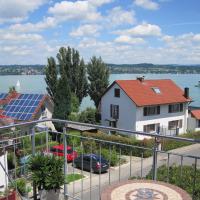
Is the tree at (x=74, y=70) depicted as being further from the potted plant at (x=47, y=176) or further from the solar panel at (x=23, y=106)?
the potted plant at (x=47, y=176)

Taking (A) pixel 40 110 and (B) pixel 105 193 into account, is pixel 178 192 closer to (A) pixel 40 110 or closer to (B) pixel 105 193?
(B) pixel 105 193

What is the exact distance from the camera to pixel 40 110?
3388cm

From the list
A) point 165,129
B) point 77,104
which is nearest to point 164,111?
point 165,129

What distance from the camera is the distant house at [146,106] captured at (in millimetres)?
33781

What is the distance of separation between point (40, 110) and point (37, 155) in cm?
2889

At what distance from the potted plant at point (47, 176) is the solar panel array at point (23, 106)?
25.9 meters

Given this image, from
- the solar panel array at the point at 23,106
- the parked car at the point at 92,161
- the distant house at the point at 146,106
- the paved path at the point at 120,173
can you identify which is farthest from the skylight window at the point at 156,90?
the parked car at the point at 92,161

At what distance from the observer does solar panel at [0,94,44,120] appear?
31344 mm

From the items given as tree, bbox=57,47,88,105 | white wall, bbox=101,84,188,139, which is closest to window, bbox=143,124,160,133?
white wall, bbox=101,84,188,139

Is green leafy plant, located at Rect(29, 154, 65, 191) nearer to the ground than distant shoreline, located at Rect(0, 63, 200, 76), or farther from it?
nearer to the ground

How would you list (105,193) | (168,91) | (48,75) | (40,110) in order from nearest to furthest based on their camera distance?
(105,193) → (40,110) → (168,91) → (48,75)

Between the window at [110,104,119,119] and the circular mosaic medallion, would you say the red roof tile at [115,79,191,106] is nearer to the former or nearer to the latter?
the window at [110,104,119,119]

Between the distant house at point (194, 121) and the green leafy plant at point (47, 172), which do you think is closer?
the green leafy plant at point (47, 172)

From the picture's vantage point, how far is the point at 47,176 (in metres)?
5.22
